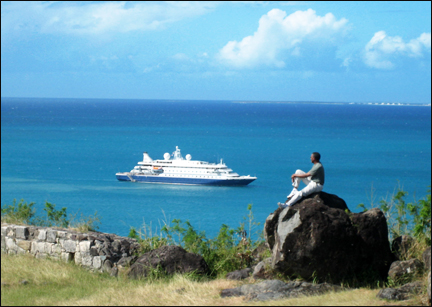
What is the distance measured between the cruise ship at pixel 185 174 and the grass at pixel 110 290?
4523cm

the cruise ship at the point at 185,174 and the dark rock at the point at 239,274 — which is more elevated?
the dark rock at the point at 239,274

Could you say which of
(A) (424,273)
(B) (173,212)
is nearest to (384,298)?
(A) (424,273)

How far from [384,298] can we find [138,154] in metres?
68.5

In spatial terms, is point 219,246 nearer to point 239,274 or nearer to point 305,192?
point 239,274

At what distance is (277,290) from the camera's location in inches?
324

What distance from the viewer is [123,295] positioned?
8156 mm

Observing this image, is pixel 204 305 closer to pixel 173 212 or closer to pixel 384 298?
pixel 384 298

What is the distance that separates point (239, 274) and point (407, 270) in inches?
109

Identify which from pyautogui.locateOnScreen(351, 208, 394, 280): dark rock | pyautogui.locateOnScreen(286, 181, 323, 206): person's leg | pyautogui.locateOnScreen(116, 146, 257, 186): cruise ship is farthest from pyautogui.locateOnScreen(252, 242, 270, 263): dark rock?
pyautogui.locateOnScreen(116, 146, 257, 186): cruise ship

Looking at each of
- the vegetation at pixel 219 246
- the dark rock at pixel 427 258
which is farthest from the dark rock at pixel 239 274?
the dark rock at pixel 427 258

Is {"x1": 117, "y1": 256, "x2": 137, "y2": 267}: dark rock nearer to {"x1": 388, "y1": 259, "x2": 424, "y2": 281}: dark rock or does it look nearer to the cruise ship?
{"x1": 388, "y1": 259, "x2": 424, "y2": 281}: dark rock

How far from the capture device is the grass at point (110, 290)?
306 inches

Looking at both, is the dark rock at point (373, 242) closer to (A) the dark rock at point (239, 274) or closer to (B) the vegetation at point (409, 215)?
(B) the vegetation at point (409, 215)

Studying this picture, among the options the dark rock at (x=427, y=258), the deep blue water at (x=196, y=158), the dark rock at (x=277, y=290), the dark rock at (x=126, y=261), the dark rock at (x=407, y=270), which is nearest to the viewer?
the dark rock at (x=277, y=290)
